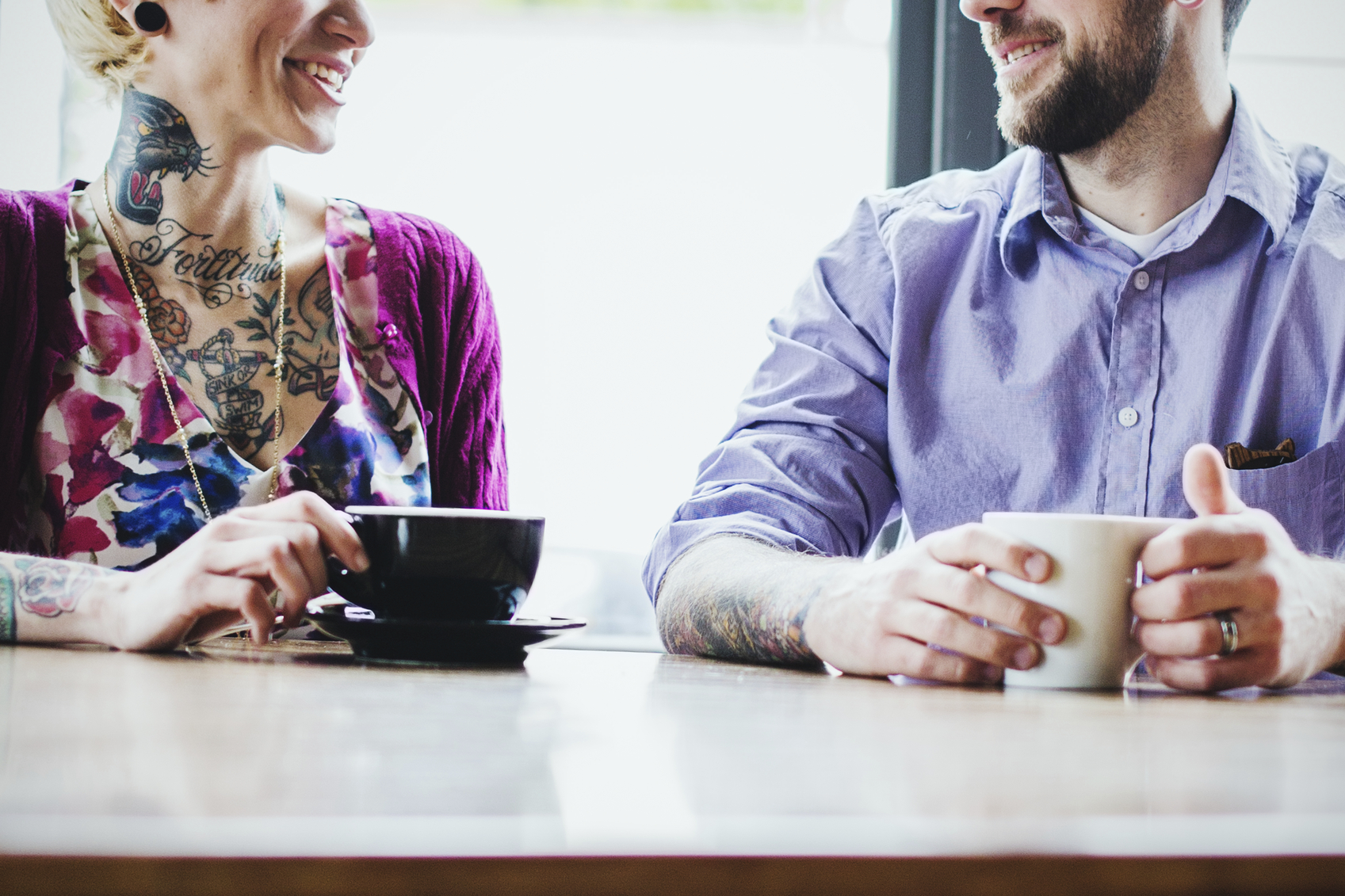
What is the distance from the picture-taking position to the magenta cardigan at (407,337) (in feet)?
4.39

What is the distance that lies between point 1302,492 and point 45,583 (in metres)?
1.30

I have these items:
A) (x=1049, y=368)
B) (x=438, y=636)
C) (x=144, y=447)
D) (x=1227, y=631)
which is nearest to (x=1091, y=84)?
(x=1049, y=368)

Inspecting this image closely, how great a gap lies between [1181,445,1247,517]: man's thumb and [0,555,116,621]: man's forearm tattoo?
34.1 inches

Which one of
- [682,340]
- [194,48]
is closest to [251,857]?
[194,48]

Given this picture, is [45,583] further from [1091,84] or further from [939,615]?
[1091,84]

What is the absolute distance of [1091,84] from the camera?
150cm

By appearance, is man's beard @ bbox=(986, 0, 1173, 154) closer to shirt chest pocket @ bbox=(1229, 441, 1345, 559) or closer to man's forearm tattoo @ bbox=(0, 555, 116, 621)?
shirt chest pocket @ bbox=(1229, 441, 1345, 559)

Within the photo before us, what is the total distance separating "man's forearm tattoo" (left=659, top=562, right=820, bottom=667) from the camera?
3.24ft

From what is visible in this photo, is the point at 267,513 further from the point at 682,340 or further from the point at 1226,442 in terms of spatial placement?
the point at 682,340

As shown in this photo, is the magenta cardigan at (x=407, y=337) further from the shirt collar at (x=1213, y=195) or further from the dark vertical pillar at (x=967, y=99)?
the dark vertical pillar at (x=967, y=99)

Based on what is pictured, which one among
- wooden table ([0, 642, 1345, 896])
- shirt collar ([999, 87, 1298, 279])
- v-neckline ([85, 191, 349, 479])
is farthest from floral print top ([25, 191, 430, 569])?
shirt collar ([999, 87, 1298, 279])

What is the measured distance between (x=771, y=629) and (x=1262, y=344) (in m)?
0.78

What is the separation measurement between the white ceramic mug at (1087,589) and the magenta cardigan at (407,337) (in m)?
0.87

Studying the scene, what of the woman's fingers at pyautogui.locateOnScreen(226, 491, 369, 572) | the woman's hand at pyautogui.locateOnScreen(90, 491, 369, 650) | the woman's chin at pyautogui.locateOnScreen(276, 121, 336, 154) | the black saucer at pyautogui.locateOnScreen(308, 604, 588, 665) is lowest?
the black saucer at pyautogui.locateOnScreen(308, 604, 588, 665)
